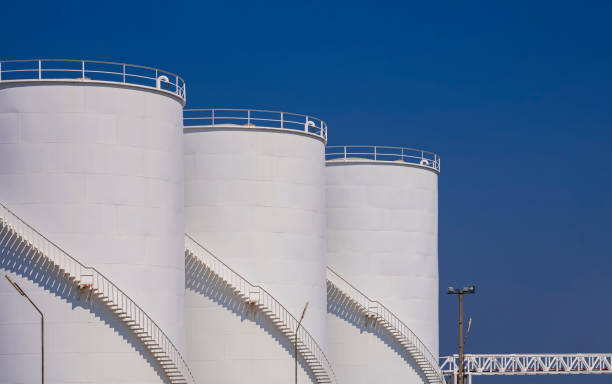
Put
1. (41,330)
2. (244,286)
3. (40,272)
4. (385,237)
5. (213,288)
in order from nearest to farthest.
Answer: (41,330), (40,272), (213,288), (244,286), (385,237)

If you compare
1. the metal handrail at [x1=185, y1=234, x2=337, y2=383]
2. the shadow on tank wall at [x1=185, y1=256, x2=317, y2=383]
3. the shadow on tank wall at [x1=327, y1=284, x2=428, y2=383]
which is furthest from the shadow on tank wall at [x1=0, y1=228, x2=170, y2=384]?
the shadow on tank wall at [x1=327, y1=284, x2=428, y2=383]

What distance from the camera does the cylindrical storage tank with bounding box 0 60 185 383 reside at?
43.8m

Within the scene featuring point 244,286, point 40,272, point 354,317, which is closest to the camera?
point 40,272

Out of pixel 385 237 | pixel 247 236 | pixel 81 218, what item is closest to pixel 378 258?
pixel 385 237

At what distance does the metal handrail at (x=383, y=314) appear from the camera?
62.9m

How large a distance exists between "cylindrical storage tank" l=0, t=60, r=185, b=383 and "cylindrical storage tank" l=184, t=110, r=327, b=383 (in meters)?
5.94

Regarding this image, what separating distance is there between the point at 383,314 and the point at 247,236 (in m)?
13.3

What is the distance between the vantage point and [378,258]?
64.2 metres

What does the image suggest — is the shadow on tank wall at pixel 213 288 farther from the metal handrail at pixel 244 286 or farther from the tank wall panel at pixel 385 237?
the tank wall panel at pixel 385 237

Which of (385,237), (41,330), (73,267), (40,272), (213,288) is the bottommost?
(41,330)

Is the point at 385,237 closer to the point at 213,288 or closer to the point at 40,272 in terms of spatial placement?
the point at 213,288

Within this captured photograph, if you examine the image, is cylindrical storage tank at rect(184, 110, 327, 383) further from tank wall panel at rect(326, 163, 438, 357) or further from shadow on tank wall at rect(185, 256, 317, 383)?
tank wall panel at rect(326, 163, 438, 357)

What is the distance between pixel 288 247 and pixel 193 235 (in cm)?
440

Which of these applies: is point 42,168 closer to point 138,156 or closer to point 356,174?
point 138,156
